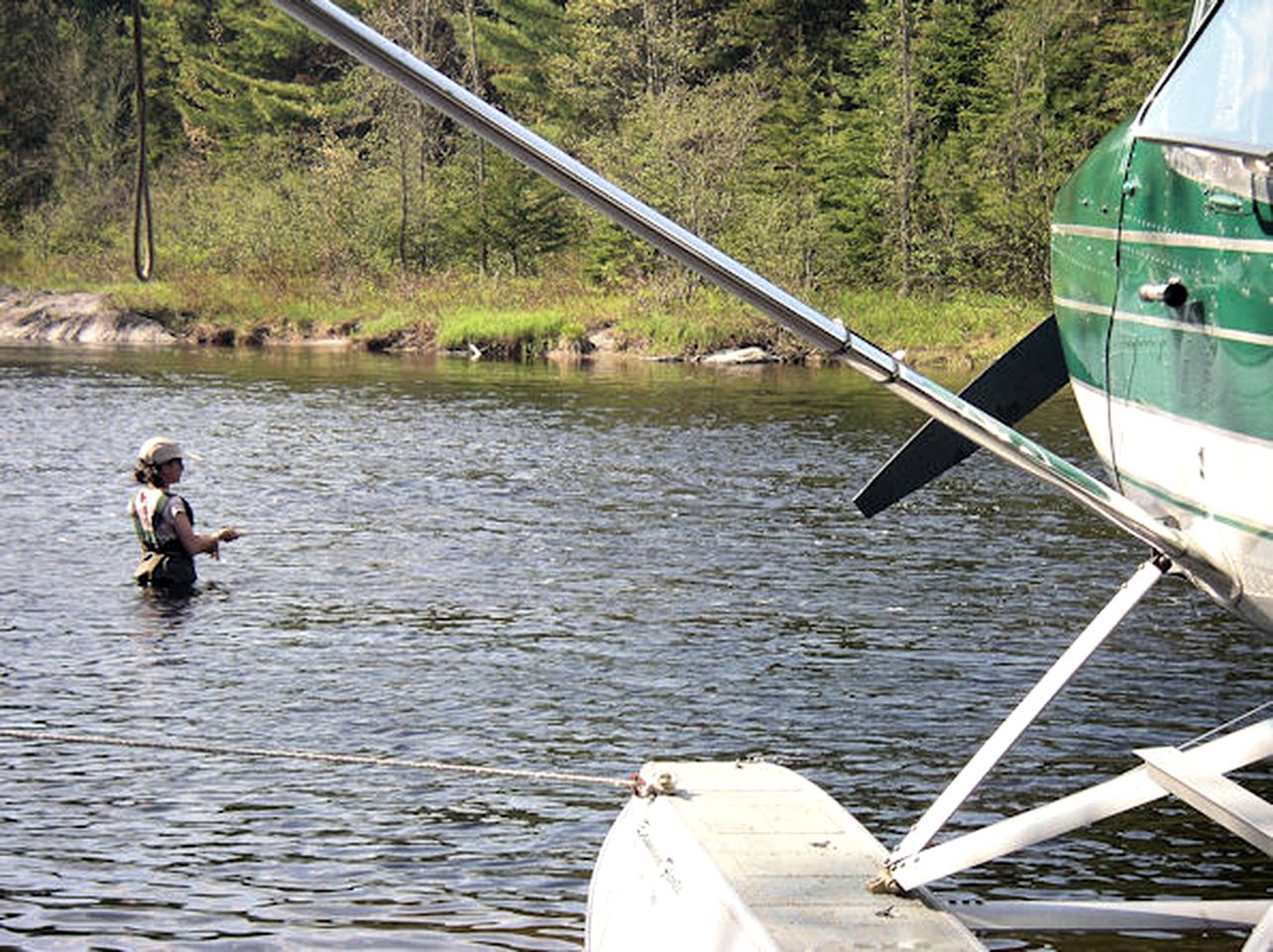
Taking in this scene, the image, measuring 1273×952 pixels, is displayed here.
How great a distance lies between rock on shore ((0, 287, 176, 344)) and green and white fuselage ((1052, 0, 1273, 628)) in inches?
1897

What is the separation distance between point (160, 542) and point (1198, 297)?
9.72 metres

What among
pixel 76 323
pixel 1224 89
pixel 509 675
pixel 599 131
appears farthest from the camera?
pixel 599 131

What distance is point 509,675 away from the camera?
35.8ft

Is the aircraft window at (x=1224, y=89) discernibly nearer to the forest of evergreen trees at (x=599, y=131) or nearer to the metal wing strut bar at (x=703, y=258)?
the metal wing strut bar at (x=703, y=258)

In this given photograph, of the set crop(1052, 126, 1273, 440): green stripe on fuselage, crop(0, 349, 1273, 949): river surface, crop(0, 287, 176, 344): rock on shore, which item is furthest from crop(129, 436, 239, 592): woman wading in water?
crop(0, 287, 176, 344): rock on shore

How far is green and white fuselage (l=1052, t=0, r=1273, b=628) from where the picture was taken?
166 inches

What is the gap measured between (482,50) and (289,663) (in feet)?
222

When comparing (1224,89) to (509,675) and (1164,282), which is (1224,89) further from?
(509,675)

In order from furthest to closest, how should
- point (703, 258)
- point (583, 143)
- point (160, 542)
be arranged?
point (583, 143)
point (160, 542)
point (703, 258)

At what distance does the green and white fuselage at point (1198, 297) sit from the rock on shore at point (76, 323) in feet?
158

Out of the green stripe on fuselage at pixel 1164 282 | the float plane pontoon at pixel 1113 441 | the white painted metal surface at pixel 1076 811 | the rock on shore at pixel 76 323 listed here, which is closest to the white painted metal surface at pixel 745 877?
the float plane pontoon at pixel 1113 441

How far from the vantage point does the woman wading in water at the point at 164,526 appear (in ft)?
41.5

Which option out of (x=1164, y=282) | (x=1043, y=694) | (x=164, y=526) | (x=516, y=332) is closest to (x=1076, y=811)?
(x=1043, y=694)

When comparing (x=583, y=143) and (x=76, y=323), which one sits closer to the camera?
(x=76, y=323)
